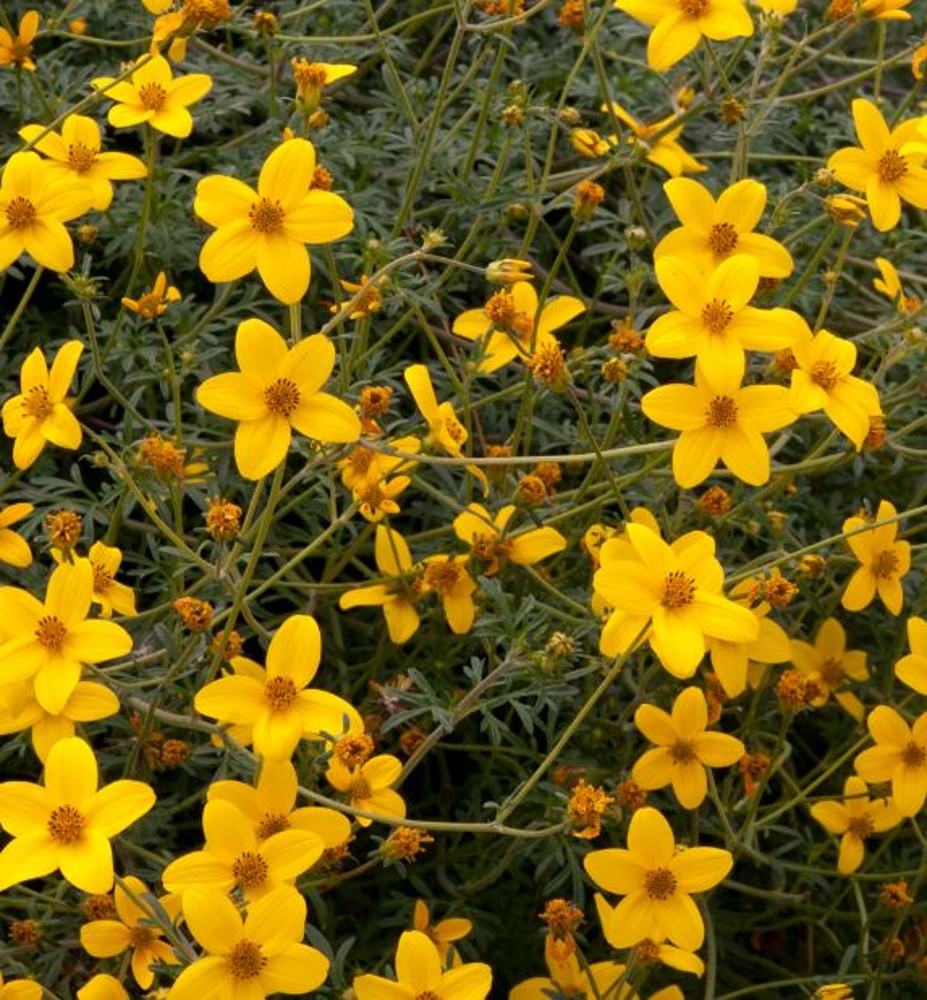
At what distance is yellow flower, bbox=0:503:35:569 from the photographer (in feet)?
6.19

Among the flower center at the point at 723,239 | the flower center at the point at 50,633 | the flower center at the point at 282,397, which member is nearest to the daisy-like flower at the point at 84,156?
the flower center at the point at 282,397

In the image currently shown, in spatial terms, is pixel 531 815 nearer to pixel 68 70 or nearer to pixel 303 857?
pixel 303 857

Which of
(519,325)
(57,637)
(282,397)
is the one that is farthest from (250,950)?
(519,325)

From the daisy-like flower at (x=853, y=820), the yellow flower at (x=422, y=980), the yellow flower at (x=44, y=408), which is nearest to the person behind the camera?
the yellow flower at (x=422, y=980)

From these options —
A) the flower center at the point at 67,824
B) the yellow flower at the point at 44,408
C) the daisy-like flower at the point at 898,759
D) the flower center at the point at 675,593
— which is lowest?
the daisy-like flower at the point at 898,759

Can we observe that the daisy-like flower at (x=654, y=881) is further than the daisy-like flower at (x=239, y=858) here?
Yes

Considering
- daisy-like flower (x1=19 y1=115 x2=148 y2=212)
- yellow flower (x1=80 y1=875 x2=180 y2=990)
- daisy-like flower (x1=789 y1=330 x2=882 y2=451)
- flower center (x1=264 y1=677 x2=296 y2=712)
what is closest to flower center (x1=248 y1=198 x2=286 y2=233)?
daisy-like flower (x1=19 y1=115 x2=148 y2=212)

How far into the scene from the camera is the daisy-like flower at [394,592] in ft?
6.38

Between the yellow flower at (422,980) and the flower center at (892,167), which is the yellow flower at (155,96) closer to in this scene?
the flower center at (892,167)

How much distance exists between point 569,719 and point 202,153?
103 cm

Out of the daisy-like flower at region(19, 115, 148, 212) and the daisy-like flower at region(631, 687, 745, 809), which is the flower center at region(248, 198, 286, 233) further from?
the daisy-like flower at region(631, 687, 745, 809)

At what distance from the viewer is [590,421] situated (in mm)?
2311

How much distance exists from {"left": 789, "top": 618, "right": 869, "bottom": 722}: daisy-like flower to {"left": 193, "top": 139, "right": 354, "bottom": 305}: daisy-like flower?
874 mm

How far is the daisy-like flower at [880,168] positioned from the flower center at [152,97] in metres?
0.86
